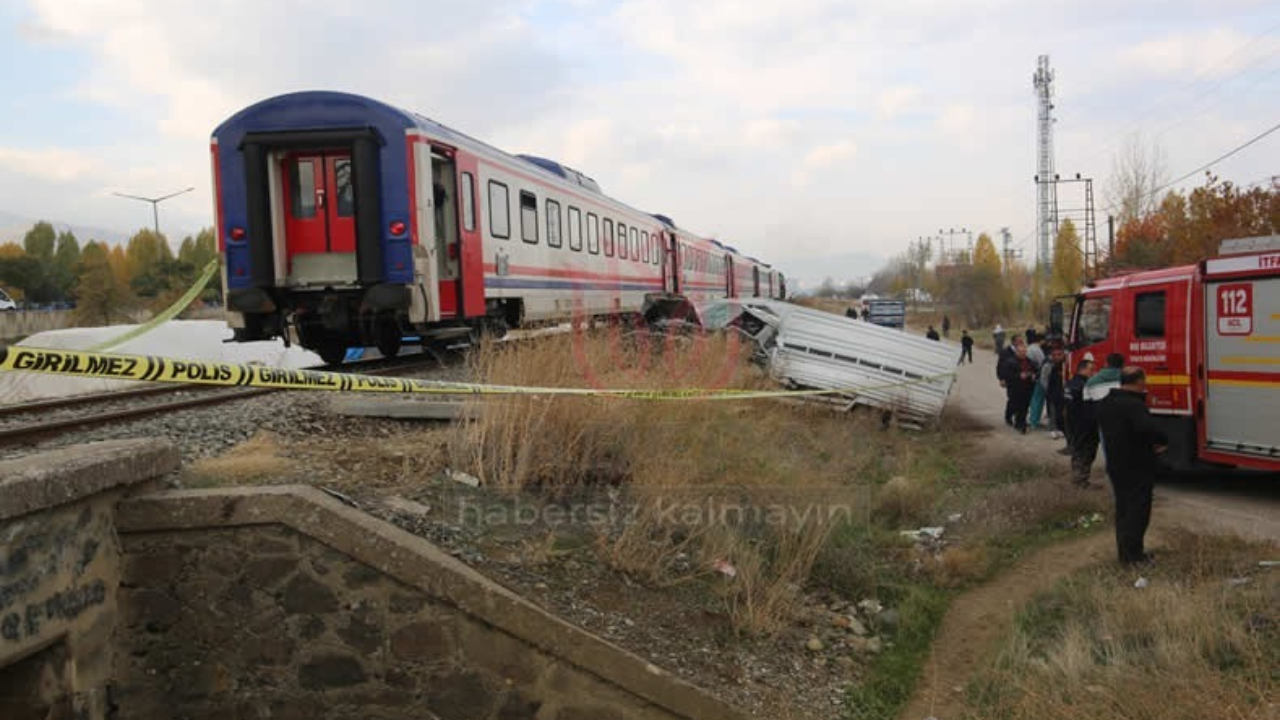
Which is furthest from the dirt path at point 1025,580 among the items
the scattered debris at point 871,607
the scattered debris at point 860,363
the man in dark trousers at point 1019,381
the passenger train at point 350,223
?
the passenger train at point 350,223

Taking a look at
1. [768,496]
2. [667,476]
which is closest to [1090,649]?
[768,496]

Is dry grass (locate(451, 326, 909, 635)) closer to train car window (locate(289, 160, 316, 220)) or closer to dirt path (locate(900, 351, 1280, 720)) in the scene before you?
dirt path (locate(900, 351, 1280, 720))

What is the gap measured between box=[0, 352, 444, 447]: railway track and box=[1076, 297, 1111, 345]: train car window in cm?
853

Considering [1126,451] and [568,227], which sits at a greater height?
[568,227]

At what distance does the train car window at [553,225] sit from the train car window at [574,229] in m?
0.54

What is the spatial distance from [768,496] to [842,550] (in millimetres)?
866

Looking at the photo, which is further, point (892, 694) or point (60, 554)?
point (892, 694)

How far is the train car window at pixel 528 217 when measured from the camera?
1233cm

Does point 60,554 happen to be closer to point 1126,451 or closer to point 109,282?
point 1126,451

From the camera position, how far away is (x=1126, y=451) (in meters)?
7.07

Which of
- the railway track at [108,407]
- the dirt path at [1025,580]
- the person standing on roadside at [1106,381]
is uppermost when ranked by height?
the railway track at [108,407]

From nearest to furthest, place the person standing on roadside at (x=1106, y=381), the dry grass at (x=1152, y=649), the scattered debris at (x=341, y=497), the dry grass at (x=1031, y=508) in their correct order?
1. the dry grass at (x=1152, y=649)
2. the scattered debris at (x=341, y=497)
3. the dry grass at (x=1031, y=508)
4. the person standing on roadside at (x=1106, y=381)

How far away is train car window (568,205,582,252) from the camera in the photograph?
14.5 meters

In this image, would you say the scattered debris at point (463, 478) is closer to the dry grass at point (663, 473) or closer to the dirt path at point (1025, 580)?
the dry grass at point (663, 473)
